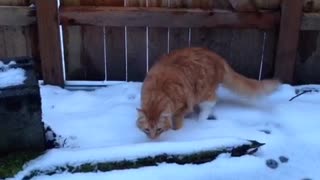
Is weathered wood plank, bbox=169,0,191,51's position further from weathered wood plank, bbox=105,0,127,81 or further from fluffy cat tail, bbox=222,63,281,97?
fluffy cat tail, bbox=222,63,281,97

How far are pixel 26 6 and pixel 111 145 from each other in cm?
154

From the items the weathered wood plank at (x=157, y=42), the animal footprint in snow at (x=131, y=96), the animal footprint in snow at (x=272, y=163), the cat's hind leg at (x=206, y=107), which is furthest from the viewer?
the weathered wood plank at (x=157, y=42)

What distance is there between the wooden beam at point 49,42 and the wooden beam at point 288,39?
1.87 metres

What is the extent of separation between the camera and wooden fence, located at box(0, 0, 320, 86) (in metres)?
3.80

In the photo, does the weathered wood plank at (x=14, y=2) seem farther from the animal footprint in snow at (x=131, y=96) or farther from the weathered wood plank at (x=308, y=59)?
the weathered wood plank at (x=308, y=59)

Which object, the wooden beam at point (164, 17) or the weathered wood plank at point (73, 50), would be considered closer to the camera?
the wooden beam at point (164, 17)

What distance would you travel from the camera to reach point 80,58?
161 inches

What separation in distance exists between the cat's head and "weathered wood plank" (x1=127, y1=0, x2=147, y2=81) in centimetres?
114

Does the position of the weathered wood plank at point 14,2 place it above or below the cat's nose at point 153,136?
above

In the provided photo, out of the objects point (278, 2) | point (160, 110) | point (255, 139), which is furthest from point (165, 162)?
point (278, 2)

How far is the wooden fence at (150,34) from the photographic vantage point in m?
3.80

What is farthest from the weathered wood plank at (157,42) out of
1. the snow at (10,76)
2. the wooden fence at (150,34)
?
the snow at (10,76)

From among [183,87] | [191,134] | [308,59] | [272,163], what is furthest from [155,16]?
[272,163]

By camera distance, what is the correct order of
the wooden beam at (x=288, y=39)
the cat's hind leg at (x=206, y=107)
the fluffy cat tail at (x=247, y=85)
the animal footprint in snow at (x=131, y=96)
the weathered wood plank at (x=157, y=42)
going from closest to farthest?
1. the cat's hind leg at (x=206, y=107)
2. the fluffy cat tail at (x=247, y=85)
3. the wooden beam at (x=288, y=39)
4. the animal footprint in snow at (x=131, y=96)
5. the weathered wood plank at (x=157, y=42)
